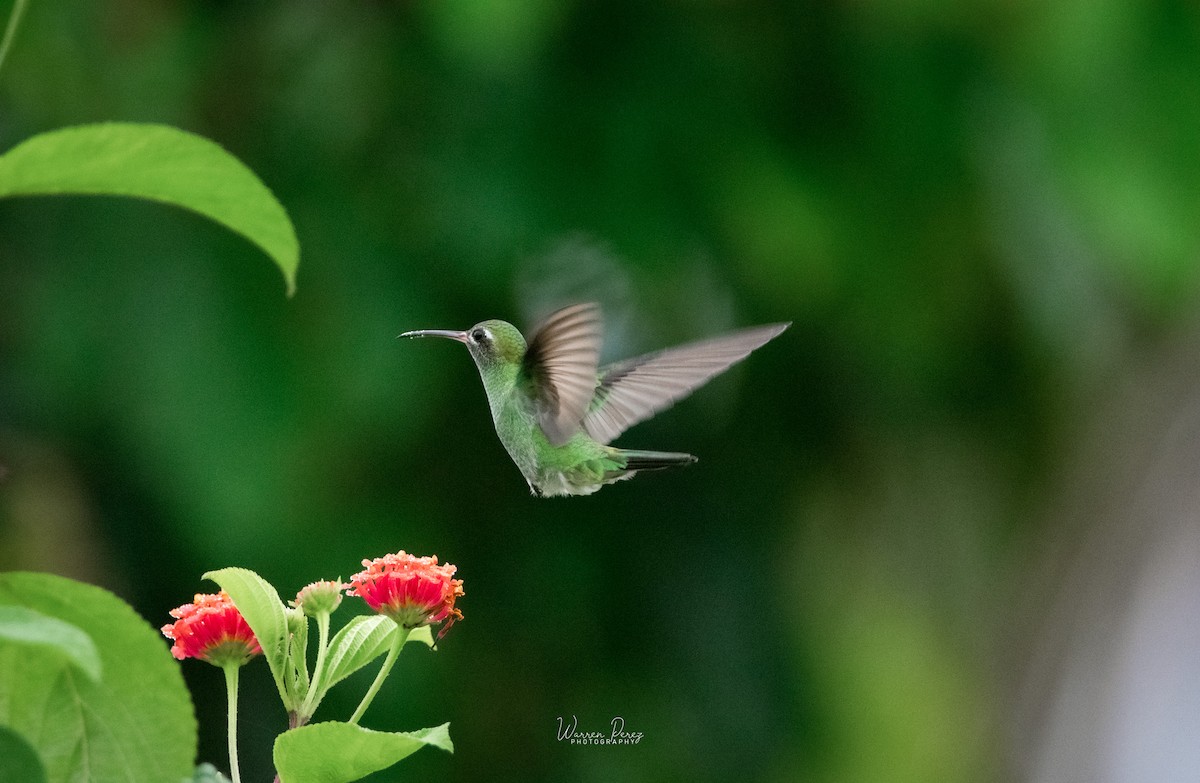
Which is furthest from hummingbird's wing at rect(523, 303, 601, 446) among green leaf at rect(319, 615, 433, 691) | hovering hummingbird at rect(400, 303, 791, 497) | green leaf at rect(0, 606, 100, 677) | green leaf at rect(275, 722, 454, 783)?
green leaf at rect(0, 606, 100, 677)

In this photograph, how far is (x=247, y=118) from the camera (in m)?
2.70

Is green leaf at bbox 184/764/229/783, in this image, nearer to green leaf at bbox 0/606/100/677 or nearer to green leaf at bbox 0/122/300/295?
green leaf at bbox 0/606/100/677

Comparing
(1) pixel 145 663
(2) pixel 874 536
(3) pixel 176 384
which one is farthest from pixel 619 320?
(2) pixel 874 536

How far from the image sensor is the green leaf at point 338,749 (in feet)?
2.16

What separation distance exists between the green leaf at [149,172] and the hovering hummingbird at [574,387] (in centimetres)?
50

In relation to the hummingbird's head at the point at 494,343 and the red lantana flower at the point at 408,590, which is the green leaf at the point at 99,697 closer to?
the red lantana flower at the point at 408,590

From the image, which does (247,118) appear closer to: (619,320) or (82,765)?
(619,320)

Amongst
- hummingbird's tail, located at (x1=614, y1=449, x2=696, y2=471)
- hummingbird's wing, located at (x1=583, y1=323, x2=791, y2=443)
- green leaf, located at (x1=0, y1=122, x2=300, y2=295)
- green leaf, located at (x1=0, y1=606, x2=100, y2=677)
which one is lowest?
hummingbird's tail, located at (x1=614, y1=449, x2=696, y2=471)

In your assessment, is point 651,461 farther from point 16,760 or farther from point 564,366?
point 16,760

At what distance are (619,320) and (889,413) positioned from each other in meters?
1.29

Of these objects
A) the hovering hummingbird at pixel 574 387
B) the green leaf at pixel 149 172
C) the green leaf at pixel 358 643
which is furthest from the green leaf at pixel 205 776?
the hovering hummingbird at pixel 574 387

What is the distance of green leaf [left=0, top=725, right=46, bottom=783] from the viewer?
0.58 metres

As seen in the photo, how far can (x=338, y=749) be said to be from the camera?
67 cm

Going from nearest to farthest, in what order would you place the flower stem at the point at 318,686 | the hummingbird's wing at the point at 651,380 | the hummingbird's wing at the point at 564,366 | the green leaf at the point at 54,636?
1. the green leaf at the point at 54,636
2. the flower stem at the point at 318,686
3. the hummingbird's wing at the point at 564,366
4. the hummingbird's wing at the point at 651,380
